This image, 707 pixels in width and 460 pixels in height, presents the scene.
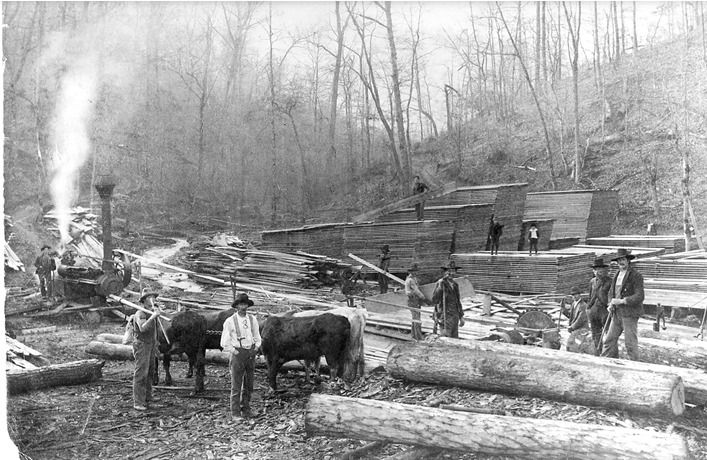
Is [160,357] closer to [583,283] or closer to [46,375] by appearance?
[46,375]

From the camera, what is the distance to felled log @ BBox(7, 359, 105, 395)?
903 cm

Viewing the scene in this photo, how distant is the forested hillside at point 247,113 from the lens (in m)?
12.7

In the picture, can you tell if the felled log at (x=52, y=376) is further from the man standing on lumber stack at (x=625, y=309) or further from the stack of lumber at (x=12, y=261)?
the man standing on lumber stack at (x=625, y=309)

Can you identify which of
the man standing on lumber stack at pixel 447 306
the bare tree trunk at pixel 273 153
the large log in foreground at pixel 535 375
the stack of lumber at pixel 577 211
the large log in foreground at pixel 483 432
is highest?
the bare tree trunk at pixel 273 153

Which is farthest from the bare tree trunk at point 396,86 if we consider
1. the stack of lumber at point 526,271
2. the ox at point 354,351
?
the ox at point 354,351

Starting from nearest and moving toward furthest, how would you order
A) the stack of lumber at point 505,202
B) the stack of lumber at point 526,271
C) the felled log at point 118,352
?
the felled log at point 118,352
the stack of lumber at point 526,271
the stack of lumber at point 505,202

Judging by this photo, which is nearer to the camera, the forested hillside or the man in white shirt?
the man in white shirt

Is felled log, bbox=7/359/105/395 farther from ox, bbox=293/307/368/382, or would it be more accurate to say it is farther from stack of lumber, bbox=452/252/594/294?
stack of lumber, bbox=452/252/594/294

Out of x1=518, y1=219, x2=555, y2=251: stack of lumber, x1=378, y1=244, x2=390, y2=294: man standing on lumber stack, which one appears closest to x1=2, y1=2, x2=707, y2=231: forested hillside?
x1=378, y1=244, x2=390, y2=294: man standing on lumber stack

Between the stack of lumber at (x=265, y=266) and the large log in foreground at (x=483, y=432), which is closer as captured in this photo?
the large log in foreground at (x=483, y=432)

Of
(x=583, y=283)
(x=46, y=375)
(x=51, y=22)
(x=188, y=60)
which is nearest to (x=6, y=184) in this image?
(x=51, y=22)

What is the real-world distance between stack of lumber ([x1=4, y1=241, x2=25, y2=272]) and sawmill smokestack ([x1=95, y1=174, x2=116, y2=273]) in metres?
2.42

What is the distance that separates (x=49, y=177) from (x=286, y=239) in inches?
232

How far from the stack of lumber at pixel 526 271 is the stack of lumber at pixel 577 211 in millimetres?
6338
